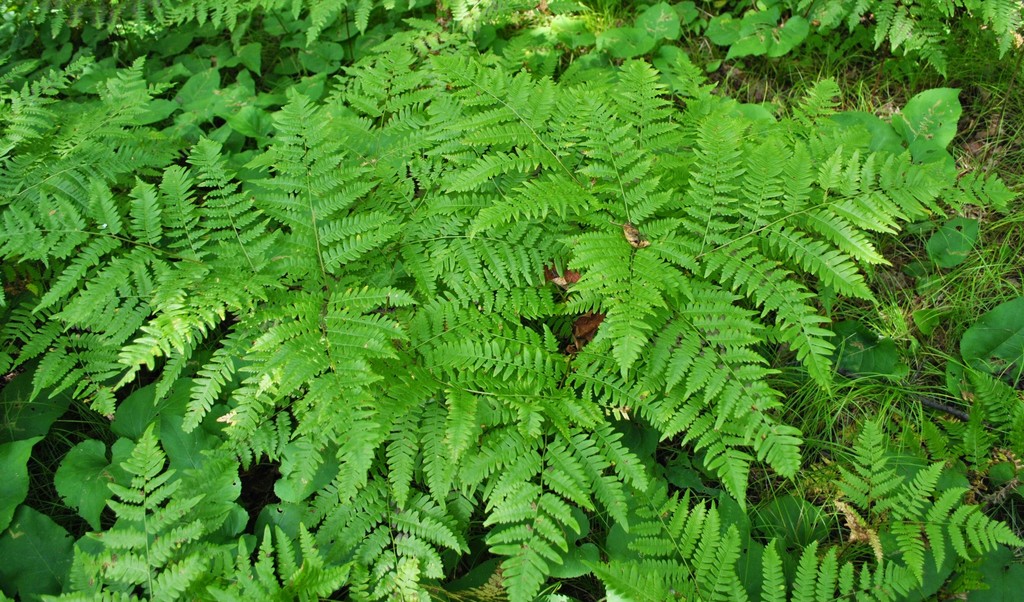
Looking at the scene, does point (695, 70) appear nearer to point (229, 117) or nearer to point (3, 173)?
point (229, 117)

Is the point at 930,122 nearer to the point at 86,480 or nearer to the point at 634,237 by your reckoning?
the point at 634,237

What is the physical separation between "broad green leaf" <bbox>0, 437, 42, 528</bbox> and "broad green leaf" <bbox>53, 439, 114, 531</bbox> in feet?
0.39

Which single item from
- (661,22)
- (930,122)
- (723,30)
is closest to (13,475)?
(661,22)

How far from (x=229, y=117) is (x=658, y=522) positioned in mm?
3167

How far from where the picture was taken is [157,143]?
131 inches

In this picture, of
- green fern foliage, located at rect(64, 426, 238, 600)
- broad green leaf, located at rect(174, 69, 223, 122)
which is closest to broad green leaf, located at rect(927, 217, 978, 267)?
green fern foliage, located at rect(64, 426, 238, 600)

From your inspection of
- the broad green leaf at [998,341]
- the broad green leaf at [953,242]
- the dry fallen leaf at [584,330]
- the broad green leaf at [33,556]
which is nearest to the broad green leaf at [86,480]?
the broad green leaf at [33,556]

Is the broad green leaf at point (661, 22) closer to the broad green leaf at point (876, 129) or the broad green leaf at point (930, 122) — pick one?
the broad green leaf at point (876, 129)

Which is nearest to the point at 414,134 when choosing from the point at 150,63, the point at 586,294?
the point at 586,294

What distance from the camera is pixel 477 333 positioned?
8.64 ft

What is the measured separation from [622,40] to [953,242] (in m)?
2.16

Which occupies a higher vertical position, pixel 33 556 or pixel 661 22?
pixel 661 22

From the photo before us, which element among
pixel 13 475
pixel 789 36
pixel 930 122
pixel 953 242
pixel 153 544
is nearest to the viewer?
pixel 153 544

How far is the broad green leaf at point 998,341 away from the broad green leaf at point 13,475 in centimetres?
419
